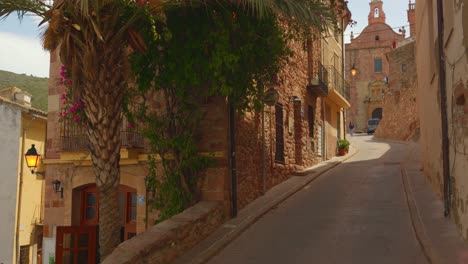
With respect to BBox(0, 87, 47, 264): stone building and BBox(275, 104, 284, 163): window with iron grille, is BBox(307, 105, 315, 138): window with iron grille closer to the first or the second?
BBox(275, 104, 284, 163): window with iron grille

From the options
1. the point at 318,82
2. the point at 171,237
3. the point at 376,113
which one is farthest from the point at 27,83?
the point at 171,237

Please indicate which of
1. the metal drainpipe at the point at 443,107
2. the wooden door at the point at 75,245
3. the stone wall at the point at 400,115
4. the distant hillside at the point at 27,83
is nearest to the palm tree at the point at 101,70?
the wooden door at the point at 75,245

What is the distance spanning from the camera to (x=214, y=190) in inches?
421

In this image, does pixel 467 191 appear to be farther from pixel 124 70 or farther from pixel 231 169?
pixel 124 70

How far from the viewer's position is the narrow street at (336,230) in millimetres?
8766

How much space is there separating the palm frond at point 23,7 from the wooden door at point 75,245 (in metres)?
5.16

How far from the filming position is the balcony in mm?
20128

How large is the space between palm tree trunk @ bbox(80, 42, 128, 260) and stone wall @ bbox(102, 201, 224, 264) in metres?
0.50

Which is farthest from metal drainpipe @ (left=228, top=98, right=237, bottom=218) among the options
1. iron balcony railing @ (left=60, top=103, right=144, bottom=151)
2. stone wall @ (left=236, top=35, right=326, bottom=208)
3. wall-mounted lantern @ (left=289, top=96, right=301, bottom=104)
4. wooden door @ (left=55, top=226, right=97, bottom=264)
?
wall-mounted lantern @ (left=289, top=96, right=301, bottom=104)

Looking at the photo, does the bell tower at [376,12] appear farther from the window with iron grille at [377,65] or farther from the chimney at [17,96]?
the chimney at [17,96]

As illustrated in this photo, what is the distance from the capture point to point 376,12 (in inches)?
2729

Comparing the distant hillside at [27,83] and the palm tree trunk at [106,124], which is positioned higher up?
the distant hillside at [27,83]

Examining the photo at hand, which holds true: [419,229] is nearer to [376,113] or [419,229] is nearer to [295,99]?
[295,99]

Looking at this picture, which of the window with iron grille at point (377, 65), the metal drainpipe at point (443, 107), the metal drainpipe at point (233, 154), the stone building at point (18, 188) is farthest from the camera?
the window with iron grille at point (377, 65)
